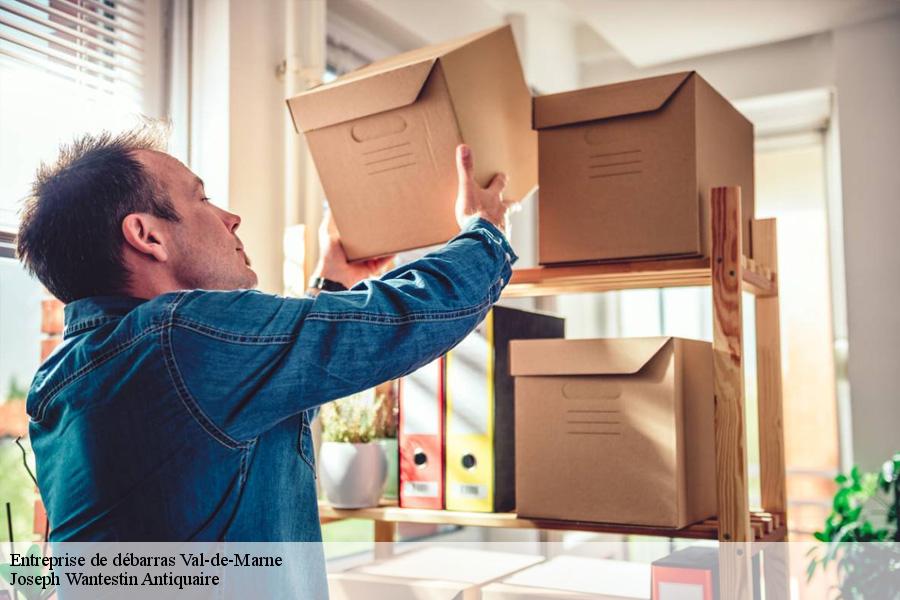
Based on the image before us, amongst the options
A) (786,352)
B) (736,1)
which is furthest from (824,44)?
(786,352)

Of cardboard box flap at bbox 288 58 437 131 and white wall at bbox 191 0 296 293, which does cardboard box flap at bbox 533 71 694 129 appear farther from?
white wall at bbox 191 0 296 293

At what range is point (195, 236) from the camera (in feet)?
3.62

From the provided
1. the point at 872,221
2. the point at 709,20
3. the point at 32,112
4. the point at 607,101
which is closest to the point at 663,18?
the point at 709,20

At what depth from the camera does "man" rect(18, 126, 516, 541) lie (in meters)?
0.92

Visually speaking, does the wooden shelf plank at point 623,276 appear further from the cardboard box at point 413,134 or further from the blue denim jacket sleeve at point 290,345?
the blue denim jacket sleeve at point 290,345

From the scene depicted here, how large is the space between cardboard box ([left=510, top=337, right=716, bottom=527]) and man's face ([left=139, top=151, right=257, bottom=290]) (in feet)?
1.87

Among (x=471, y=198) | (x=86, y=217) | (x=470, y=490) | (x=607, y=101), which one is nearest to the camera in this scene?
(x=86, y=217)

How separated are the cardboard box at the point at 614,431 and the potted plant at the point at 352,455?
310 millimetres

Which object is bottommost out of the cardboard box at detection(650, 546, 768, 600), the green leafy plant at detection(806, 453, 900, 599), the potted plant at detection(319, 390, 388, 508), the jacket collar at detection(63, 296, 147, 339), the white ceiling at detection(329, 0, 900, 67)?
the green leafy plant at detection(806, 453, 900, 599)

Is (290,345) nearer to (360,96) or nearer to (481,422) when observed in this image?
(360,96)

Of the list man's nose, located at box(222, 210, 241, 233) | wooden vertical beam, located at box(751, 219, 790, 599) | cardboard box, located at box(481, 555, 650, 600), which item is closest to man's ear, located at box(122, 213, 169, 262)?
man's nose, located at box(222, 210, 241, 233)

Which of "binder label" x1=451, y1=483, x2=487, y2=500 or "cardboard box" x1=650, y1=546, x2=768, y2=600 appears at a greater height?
"binder label" x1=451, y1=483, x2=487, y2=500

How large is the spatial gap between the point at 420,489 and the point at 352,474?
0.13m

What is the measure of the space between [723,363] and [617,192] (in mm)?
324
